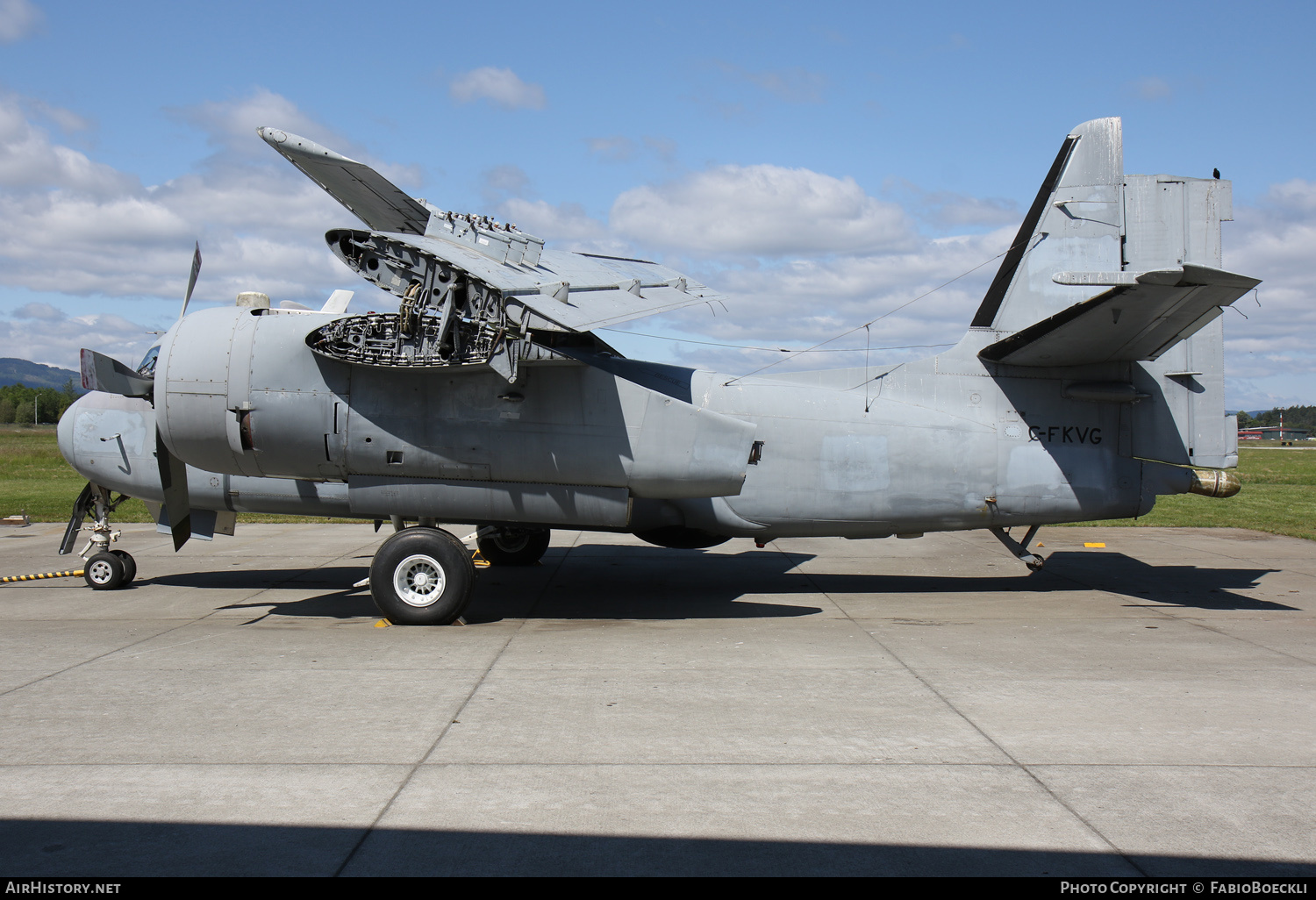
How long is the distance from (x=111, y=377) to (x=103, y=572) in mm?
2851

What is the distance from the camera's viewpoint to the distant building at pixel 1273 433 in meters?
148

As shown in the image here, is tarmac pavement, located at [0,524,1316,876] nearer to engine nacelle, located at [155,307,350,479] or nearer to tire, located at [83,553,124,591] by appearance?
tire, located at [83,553,124,591]

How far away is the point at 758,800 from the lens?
480 cm

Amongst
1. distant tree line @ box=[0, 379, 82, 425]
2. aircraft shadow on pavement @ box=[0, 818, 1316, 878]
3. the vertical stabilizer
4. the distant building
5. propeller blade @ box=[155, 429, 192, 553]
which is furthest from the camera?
the distant building

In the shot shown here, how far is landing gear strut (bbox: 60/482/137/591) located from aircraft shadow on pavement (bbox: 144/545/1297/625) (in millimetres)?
668

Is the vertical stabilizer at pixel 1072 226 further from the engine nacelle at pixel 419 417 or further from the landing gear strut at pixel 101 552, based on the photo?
the landing gear strut at pixel 101 552

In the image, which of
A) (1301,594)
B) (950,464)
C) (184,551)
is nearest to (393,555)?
(950,464)

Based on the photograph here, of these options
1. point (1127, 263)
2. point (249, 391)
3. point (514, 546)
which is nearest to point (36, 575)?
point (249, 391)

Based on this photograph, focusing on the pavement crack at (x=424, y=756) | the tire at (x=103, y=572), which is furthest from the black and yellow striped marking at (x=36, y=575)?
the pavement crack at (x=424, y=756)

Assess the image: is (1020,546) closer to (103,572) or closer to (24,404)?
(103,572)

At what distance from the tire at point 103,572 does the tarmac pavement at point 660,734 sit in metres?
0.47

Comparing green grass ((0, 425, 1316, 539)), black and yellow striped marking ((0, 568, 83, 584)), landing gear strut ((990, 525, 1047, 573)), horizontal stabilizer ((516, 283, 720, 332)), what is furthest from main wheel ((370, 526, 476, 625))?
green grass ((0, 425, 1316, 539))

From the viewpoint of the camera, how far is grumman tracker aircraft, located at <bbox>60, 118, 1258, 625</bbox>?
9.46 metres

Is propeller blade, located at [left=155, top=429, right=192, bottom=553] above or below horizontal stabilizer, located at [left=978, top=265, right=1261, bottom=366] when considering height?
below
